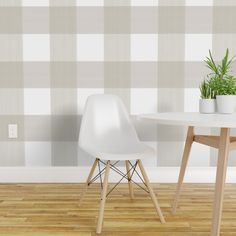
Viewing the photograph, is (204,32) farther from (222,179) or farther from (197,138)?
(222,179)

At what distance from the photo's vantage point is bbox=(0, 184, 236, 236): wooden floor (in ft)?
6.46

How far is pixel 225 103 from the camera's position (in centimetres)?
204

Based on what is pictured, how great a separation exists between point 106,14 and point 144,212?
1.59m

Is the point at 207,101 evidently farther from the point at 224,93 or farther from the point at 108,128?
the point at 108,128

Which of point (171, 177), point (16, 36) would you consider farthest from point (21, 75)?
point (171, 177)

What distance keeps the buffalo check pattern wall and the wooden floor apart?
0.41 m

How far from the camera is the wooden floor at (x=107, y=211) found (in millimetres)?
1970

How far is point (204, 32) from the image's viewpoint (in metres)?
2.92

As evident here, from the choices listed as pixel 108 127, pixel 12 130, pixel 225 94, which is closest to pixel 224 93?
pixel 225 94

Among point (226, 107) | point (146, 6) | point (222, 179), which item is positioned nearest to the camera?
point (222, 179)

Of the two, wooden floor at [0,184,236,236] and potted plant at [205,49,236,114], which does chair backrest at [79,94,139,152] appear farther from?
potted plant at [205,49,236,114]

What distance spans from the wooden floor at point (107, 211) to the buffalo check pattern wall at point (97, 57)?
16.1 inches

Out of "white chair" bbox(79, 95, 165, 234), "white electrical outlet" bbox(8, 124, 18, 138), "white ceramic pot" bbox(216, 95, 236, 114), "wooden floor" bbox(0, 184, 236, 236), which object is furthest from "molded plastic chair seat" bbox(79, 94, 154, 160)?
"white electrical outlet" bbox(8, 124, 18, 138)

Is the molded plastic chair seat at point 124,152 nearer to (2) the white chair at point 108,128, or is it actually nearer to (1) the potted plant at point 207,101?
(2) the white chair at point 108,128
